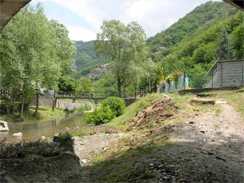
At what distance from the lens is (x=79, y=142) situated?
18266 mm

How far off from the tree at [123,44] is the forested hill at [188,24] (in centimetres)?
4862

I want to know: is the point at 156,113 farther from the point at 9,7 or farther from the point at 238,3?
the point at 9,7

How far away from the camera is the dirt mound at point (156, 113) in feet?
63.2

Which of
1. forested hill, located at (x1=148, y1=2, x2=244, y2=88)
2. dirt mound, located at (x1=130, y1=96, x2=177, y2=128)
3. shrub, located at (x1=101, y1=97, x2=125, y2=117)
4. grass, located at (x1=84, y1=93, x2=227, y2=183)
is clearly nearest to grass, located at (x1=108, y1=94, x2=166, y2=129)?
dirt mound, located at (x1=130, y1=96, x2=177, y2=128)

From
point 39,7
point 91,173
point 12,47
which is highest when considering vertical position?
point 39,7

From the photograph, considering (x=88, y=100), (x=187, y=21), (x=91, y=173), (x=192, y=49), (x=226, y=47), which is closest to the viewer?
(x=91, y=173)

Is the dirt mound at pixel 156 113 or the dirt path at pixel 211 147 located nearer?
the dirt path at pixel 211 147

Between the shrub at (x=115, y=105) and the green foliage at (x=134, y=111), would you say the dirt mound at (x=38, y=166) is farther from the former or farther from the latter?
the shrub at (x=115, y=105)

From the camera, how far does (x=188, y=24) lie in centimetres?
12138

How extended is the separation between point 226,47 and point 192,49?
2620 cm

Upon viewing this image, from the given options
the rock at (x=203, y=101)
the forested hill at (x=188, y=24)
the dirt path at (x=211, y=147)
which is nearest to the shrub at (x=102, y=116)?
the rock at (x=203, y=101)

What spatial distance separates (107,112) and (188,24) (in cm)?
9710

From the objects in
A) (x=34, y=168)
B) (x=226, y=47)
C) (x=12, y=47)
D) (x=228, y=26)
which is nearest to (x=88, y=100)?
(x=226, y=47)

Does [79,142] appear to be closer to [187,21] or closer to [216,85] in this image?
[216,85]
